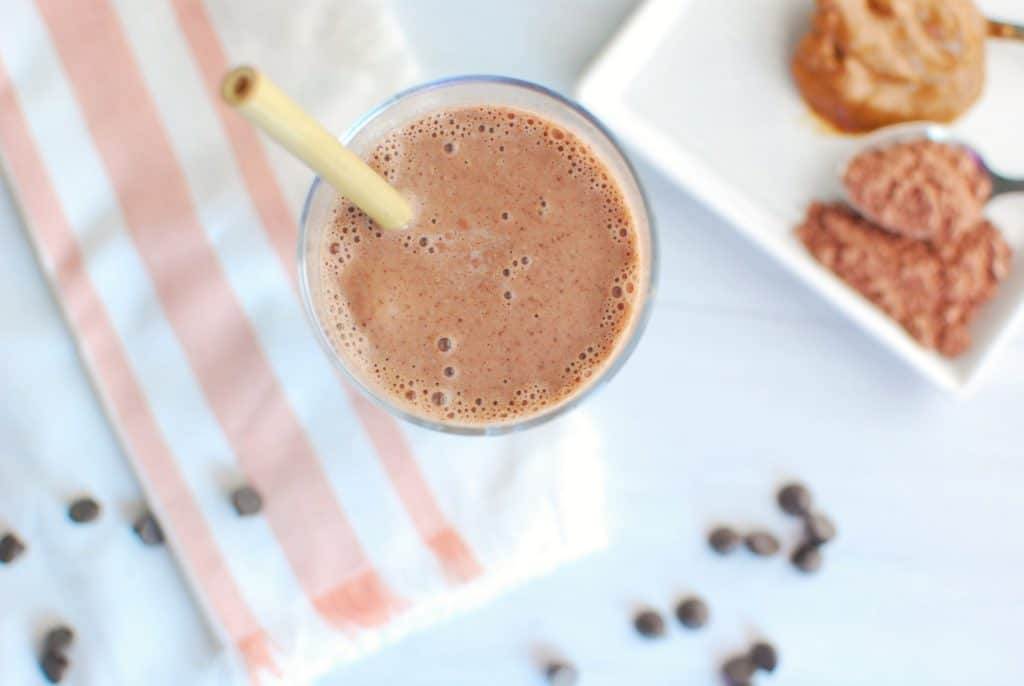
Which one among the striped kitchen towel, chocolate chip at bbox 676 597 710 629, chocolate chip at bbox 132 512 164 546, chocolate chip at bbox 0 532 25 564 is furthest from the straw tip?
chocolate chip at bbox 676 597 710 629

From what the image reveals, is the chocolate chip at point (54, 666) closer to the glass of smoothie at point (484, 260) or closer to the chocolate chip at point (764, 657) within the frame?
the glass of smoothie at point (484, 260)

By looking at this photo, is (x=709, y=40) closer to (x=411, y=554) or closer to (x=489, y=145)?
(x=489, y=145)

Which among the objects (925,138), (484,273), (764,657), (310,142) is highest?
(310,142)

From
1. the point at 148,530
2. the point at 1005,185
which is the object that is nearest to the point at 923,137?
the point at 1005,185

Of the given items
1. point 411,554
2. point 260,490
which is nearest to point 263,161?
point 260,490

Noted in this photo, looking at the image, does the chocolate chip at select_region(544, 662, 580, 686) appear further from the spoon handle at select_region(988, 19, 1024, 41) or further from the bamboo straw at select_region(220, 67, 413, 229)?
the spoon handle at select_region(988, 19, 1024, 41)

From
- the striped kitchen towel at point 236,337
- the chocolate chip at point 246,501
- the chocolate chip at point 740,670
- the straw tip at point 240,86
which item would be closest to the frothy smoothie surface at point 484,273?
the striped kitchen towel at point 236,337

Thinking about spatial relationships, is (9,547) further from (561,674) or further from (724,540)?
(724,540)
